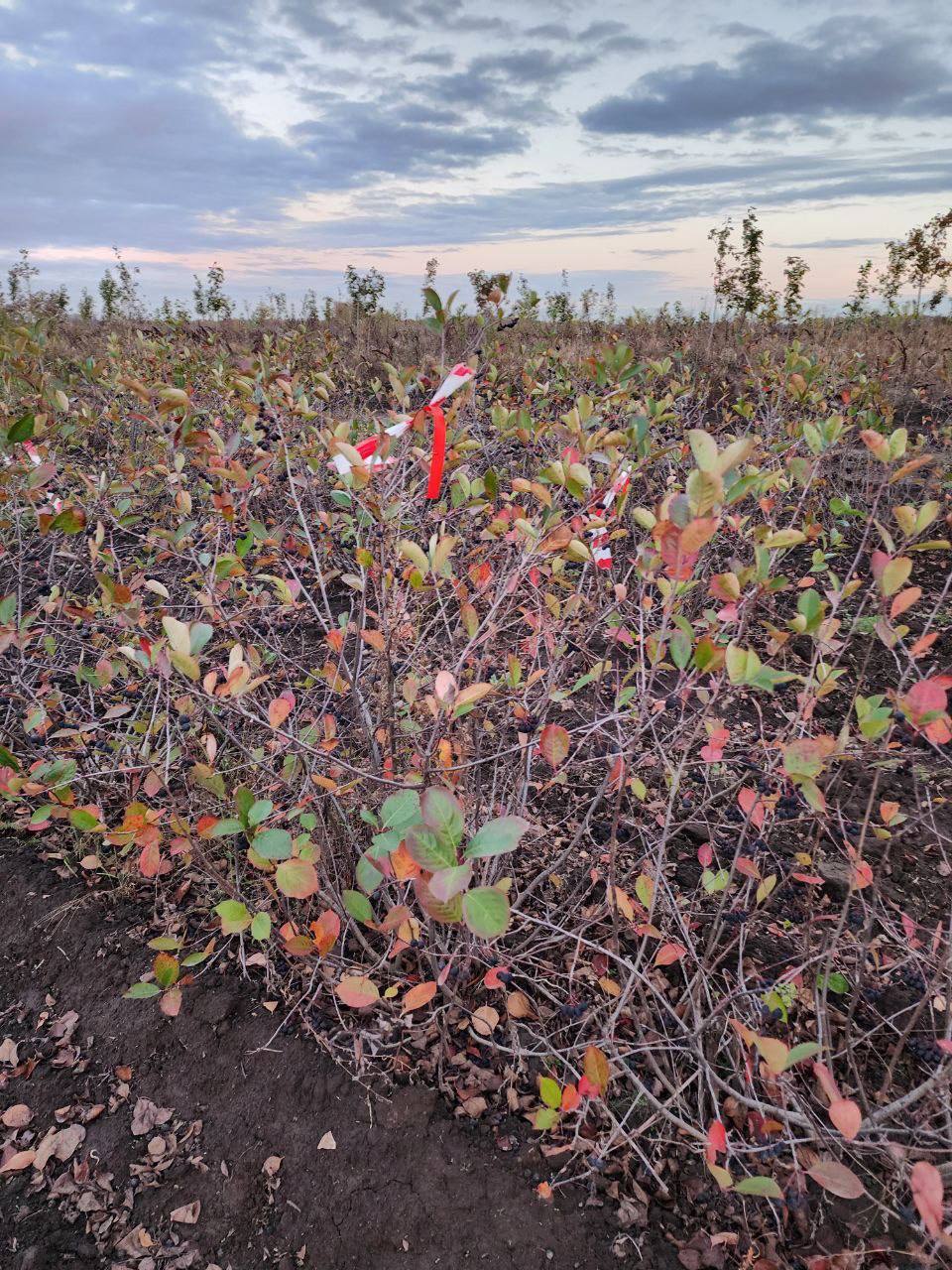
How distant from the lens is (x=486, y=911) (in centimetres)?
96

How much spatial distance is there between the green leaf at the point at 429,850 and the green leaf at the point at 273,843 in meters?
0.31

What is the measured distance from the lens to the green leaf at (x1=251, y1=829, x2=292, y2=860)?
3.94 feet

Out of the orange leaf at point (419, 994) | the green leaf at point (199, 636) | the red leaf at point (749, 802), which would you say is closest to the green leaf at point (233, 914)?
the orange leaf at point (419, 994)

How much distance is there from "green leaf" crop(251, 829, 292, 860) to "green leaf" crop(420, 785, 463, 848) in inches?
12.3

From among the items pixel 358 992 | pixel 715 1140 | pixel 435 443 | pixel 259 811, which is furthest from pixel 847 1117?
pixel 435 443

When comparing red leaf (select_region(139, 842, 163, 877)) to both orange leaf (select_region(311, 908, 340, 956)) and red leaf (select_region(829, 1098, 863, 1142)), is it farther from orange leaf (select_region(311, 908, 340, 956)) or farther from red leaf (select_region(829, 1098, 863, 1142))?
red leaf (select_region(829, 1098, 863, 1142))

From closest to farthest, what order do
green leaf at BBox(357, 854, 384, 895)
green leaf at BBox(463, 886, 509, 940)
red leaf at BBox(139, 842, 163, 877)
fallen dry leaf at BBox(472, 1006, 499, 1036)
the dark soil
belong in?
1. green leaf at BBox(463, 886, 509, 940)
2. green leaf at BBox(357, 854, 384, 895)
3. the dark soil
4. red leaf at BBox(139, 842, 163, 877)
5. fallen dry leaf at BBox(472, 1006, 499, 1036)

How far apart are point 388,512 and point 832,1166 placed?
1539 millimetres

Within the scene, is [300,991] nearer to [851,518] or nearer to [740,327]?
[851,518]

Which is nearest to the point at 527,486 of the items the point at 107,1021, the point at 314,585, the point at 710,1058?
the point at 710,1058

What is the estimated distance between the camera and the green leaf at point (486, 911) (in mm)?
938

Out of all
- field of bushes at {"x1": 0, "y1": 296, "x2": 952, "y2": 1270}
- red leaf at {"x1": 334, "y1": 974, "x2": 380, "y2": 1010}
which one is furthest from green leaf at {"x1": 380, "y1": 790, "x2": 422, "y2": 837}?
red leaf at {"x1": 334, "y1": 974, "x2": 380, "y2": 1010}

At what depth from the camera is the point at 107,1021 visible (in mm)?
1957

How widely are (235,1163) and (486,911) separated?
1211mm
